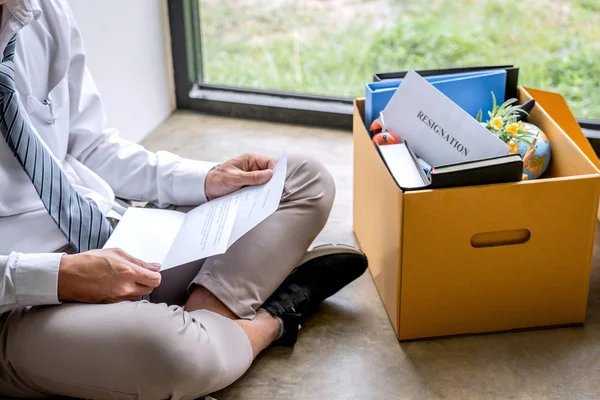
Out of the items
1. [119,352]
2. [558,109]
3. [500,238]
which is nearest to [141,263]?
[119,352]

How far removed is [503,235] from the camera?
53.2 inches

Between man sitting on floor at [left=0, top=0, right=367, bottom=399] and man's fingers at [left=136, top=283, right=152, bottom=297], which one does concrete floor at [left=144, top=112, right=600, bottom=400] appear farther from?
man's fingers at [left=136, top=283, right=152, bottom=297]

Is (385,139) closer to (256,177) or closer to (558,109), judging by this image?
(256,177)

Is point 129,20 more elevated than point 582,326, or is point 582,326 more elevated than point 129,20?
point 129,20

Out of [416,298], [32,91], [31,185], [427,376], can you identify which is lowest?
[427,376]

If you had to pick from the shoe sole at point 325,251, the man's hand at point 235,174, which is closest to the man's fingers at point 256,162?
the man's hand at point 235,174

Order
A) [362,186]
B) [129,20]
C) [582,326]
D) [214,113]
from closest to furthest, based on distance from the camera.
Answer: [582,326] → [362,186] → [129,20] → [214,113]

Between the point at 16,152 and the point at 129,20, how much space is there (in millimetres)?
1014

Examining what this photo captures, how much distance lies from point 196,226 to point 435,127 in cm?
47

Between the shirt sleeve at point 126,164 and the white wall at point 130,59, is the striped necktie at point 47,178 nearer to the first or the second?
the shirt sleeve at point 126,164

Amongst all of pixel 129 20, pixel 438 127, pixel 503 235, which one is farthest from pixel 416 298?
pixel 129 20

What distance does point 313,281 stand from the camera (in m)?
1.44

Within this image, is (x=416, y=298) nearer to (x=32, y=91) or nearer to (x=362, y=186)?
(x=362, y=186)

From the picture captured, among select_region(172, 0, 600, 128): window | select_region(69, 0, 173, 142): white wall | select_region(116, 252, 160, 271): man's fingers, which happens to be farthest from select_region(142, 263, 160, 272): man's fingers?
select_region(172, 0, 600, 128): window
